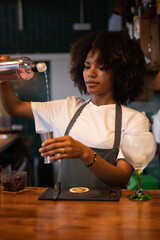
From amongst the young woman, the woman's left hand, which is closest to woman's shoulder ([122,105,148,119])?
the young woman

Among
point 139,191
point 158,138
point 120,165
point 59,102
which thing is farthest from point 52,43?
point 139,191

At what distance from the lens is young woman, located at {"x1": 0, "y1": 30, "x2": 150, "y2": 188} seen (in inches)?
56.6

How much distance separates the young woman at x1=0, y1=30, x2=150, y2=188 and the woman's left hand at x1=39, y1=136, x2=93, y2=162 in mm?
303

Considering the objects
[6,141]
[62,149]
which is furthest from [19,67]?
[6,141]

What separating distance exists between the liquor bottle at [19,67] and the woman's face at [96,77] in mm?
406

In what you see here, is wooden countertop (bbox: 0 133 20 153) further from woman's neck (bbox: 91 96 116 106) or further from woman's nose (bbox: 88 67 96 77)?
woman's nose (bbox: 88 67 96 77)

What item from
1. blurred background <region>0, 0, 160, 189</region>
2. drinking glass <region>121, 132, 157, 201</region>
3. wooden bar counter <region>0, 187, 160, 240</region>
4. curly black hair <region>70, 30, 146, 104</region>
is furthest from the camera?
blurred background <region>0, 0, 160, 189</region>

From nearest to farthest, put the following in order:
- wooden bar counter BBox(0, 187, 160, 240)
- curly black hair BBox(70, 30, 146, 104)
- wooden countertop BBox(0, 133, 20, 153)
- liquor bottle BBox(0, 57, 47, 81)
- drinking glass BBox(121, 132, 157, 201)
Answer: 1. wooden bar counter BBox(0, 187, 160, 240)
2. drinking glass BBox(121, 132, 157, 201)
3. liquor bottle BBox(0, 57, 47, 81)
4. curly black hair BBox(70, 30, 146, 104)
5. wooden countertop BBox(0, 133, 20, 153)

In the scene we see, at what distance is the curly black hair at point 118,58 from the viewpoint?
1546 millimetres

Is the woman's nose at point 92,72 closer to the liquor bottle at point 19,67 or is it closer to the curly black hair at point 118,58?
the curly black hair at point 118,58

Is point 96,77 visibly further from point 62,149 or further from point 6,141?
point 6,141

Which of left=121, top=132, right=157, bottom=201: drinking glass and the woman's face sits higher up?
the woman's face

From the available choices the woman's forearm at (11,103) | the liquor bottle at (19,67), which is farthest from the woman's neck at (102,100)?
the liquor bottle at (19,67)

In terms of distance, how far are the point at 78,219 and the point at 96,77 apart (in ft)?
2.71
